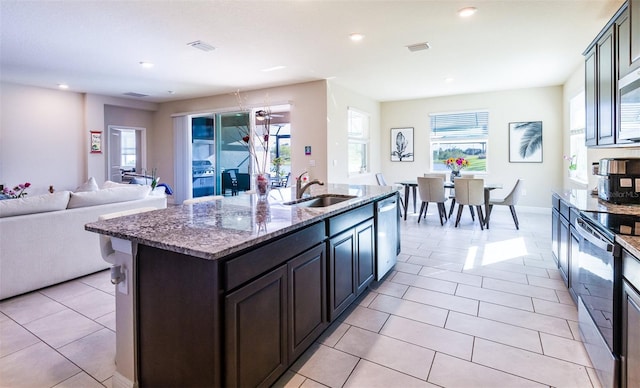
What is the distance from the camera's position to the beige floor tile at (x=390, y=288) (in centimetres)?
294

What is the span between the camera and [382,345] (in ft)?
6.99

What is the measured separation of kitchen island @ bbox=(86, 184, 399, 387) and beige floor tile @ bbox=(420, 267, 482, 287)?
170 cm

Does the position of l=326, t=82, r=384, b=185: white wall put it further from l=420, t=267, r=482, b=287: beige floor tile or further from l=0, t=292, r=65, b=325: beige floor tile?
l=0, t=292, r=65, b=325: beige floor tile

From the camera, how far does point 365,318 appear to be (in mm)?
2492

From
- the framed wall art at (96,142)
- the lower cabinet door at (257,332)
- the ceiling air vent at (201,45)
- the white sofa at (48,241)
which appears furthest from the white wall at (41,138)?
the lower cabinet door at (257,332)

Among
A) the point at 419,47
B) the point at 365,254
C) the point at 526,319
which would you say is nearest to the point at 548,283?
the point at 526,319

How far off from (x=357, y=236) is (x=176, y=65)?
163 inches

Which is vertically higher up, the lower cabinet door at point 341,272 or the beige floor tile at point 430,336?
the lower cabinet door at point 341,272

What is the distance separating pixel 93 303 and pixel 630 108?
14.1ft

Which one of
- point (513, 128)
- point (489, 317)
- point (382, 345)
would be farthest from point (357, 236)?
point (513, 128)

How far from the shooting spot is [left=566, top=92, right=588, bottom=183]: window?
5461 mm

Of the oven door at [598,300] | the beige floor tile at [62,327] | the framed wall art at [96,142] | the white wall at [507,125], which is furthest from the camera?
the framed wall art at [96,142]

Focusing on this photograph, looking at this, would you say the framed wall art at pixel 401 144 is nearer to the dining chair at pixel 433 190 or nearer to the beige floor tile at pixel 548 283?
the dining chair at pixel 433 190

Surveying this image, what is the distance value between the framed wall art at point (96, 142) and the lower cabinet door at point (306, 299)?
7.20m
